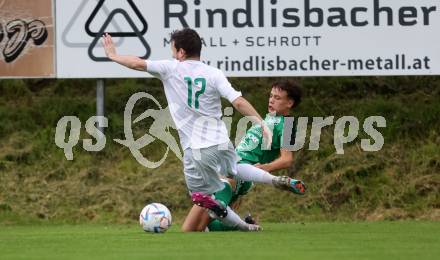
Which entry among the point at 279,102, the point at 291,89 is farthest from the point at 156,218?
the point at 291,89

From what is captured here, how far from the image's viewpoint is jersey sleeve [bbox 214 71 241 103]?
11.6 meters

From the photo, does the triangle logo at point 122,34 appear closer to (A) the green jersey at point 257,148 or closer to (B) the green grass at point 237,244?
(A) the green jersey at point 257,148

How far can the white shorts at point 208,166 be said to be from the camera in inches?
471

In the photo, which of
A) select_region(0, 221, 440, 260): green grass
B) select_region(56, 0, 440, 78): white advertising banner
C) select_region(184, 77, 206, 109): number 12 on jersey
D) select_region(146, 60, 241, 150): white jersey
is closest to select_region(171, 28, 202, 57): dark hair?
select_region(146, 60, 241, 150): white jersey

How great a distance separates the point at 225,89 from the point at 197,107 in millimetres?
362

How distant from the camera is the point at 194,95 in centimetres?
1180

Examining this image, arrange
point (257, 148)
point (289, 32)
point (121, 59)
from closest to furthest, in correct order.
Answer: point (121, 59) < point (257, 148) < point (289, 32)

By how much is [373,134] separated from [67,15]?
496cm

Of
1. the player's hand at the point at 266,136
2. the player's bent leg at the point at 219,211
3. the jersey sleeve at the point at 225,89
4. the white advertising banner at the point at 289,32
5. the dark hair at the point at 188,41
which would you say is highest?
the white advertising banner at the point at 289,32

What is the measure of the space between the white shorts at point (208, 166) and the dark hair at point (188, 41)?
971 mm

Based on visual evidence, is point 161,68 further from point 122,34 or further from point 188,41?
point 122,34

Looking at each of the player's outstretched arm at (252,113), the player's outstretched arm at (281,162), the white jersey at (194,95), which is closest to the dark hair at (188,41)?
the white jersey at (194,95)

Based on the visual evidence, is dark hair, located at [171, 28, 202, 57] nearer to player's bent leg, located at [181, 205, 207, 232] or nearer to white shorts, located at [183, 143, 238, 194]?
white shorts, located at [183, 143, 238, 194]

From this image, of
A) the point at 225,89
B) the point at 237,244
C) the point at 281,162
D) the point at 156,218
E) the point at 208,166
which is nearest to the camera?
the point at 237,244
